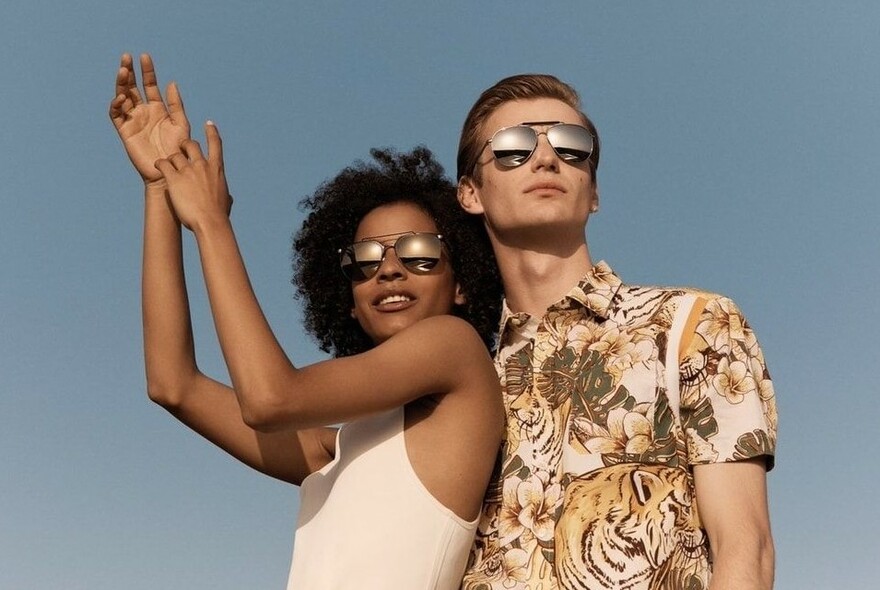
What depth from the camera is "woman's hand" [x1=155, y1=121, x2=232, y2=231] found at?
5.42 metres

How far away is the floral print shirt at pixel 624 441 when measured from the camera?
4832 mm

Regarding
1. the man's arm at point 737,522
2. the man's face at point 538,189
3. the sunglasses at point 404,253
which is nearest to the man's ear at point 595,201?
the man's face at point 538,189

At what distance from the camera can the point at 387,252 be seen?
21.2 ft

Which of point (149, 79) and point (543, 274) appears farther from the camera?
point (149, 79)

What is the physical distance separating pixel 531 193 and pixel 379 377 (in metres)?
1.32

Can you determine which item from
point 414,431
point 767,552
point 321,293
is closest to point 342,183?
point 321,293

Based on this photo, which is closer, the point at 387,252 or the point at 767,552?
the point at 767,552

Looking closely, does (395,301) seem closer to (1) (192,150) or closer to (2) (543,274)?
(2) (543,274)

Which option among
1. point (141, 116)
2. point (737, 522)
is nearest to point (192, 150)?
point (141, 116)

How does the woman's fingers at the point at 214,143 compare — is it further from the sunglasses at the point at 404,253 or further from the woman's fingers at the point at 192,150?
the sunglasses at the point at 404,253

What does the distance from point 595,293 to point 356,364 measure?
3.86 ft

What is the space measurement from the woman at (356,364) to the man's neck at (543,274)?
0.34m

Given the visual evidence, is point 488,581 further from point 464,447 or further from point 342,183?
point 342,183

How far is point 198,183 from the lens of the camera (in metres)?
5.54
